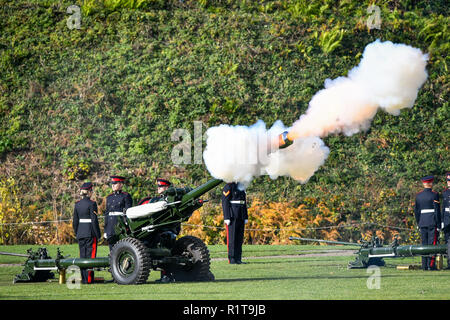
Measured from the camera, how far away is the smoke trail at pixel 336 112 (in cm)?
1372

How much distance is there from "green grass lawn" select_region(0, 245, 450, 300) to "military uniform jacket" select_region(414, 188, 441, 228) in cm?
127

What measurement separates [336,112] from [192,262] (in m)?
3.73

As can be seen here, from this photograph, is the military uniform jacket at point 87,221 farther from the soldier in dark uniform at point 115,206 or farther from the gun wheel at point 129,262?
the gun wheel at point 129,262

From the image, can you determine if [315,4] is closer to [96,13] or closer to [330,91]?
[96,13]

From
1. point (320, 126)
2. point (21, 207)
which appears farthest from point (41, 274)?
point (21, 207)

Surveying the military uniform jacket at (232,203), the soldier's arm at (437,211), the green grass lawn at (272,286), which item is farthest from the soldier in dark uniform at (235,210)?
the soldier's arm at (437,211)

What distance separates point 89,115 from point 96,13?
17.5 feet

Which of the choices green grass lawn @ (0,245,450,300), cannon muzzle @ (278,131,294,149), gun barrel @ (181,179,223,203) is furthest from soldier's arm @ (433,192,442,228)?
gun barrel @ (181,179,223,203)

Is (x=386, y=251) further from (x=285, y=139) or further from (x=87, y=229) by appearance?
(x=87, y=229)

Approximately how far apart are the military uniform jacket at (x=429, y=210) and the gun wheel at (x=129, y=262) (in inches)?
273

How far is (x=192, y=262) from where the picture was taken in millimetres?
14508

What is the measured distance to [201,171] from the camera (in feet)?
95.6

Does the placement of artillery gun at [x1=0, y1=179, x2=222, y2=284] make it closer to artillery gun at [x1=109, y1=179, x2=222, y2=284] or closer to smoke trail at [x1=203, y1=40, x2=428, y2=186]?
artillery gun at [x1=109, y1=179, x2=222, y2=284]

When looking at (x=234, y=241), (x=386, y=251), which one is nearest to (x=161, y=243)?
(x=234, y=241)
